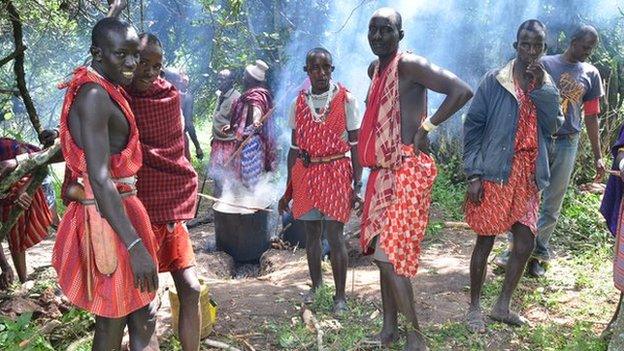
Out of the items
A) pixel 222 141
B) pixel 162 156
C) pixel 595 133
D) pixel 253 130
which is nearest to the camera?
pixel 162 156

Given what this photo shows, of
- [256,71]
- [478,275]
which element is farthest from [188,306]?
[256,71]

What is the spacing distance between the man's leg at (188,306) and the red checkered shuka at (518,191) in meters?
1.99

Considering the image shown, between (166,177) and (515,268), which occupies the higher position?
(166,177)

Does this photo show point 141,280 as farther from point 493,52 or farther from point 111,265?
point 493,52

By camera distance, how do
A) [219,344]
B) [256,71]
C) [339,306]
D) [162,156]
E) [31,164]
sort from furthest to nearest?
[256,71], [339,306], [219,344], [31,164], [162,156]

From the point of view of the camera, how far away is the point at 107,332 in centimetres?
275

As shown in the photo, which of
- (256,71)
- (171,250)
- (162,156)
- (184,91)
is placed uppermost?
(256,71)

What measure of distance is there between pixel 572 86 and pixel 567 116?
0.29 m

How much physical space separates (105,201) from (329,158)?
223 centimetres

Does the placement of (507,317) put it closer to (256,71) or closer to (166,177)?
(166,177)

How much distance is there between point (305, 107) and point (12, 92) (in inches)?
81.4

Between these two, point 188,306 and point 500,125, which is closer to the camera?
point 188,306

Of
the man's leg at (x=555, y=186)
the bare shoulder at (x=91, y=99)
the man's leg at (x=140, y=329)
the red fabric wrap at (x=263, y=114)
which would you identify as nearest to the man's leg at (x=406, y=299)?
the man's leg at (x=140, y=329)

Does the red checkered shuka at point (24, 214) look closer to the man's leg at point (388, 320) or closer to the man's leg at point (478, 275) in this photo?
the man's leg at point (388, 320)
